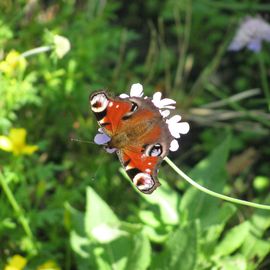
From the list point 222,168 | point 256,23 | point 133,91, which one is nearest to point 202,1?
point 256,23

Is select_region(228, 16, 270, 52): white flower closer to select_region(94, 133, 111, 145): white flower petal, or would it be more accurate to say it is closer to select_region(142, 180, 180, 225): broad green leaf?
select_region(142, 180, 180, 225): broad green leaf

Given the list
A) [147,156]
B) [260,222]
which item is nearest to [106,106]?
[147,156]

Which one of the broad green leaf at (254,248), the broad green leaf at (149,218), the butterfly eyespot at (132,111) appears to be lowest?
the broad green leaf at (254,248)

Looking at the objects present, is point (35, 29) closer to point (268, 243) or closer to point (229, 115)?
point (229, 115)

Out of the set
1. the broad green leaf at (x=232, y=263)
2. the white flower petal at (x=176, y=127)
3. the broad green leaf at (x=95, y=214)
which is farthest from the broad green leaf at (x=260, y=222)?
the white flower petal at (x=176, y=127)

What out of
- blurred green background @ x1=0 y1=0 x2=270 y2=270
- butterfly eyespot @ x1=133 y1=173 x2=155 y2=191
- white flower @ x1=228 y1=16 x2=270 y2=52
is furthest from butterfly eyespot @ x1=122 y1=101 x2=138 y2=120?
white flower @ x1=228 y1=16 x2=270 y2=52

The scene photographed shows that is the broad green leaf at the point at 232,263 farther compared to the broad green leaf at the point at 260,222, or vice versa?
the broad green leaf at the point at 260,222

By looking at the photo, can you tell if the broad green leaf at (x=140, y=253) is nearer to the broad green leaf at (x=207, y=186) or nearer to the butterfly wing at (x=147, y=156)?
the broad green leaf at (x=207, y=186)

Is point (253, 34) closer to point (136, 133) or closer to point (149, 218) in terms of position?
point (149, 218)
